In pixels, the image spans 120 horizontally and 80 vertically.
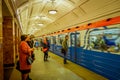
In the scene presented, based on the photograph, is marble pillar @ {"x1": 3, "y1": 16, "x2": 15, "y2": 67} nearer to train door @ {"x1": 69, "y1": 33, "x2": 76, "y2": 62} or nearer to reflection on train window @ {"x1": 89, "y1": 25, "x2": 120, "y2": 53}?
train door @ {"x1": 69, "y1": 33, "x2": 76, "y2": 62}

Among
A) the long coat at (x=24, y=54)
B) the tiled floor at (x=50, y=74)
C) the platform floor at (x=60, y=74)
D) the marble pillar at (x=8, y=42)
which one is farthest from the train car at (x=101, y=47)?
the marble pillar at (x=8, y=42)

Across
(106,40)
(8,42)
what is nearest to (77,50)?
(106,40)

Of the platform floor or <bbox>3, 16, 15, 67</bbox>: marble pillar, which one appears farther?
<bbox>3, 16, 15, 67</bbox>: marble pillar

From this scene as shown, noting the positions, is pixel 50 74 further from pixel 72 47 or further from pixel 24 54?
pixel 72 47

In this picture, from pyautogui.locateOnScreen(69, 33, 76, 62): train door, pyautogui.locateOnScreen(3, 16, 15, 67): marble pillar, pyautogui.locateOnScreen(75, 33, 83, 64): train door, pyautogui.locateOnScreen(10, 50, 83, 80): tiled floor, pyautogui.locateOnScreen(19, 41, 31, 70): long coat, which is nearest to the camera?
pyautogui.locateOnScreen(19, 41, 31, 70): long coat

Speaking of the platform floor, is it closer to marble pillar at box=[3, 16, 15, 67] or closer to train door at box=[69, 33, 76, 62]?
marble pillar at box=[3, 16, 15, 67]

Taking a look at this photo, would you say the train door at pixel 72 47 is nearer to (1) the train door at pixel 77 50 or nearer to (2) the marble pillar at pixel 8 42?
(1) the train door at pixel 77 50

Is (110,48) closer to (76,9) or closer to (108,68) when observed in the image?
(108,68)

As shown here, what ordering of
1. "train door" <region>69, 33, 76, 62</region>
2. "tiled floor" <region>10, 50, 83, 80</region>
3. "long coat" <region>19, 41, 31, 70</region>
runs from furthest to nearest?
"train door" <region>69, 33, 76, 62</region>
"tiled floor" <region>10, 50, 83, 80</region>
"long coat" <region>19, 41, 31, 70</region>

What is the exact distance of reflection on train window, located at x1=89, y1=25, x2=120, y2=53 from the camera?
6406 mm

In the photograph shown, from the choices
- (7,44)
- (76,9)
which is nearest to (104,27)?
(76,9)

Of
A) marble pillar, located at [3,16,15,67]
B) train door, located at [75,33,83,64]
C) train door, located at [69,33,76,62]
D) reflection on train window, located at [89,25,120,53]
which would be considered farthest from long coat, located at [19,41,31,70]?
train door, located at [69,33,76,62]

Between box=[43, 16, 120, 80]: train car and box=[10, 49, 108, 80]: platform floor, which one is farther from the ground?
box=[43, 16, 120, 80]: train car

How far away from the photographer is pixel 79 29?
34.0 ft
